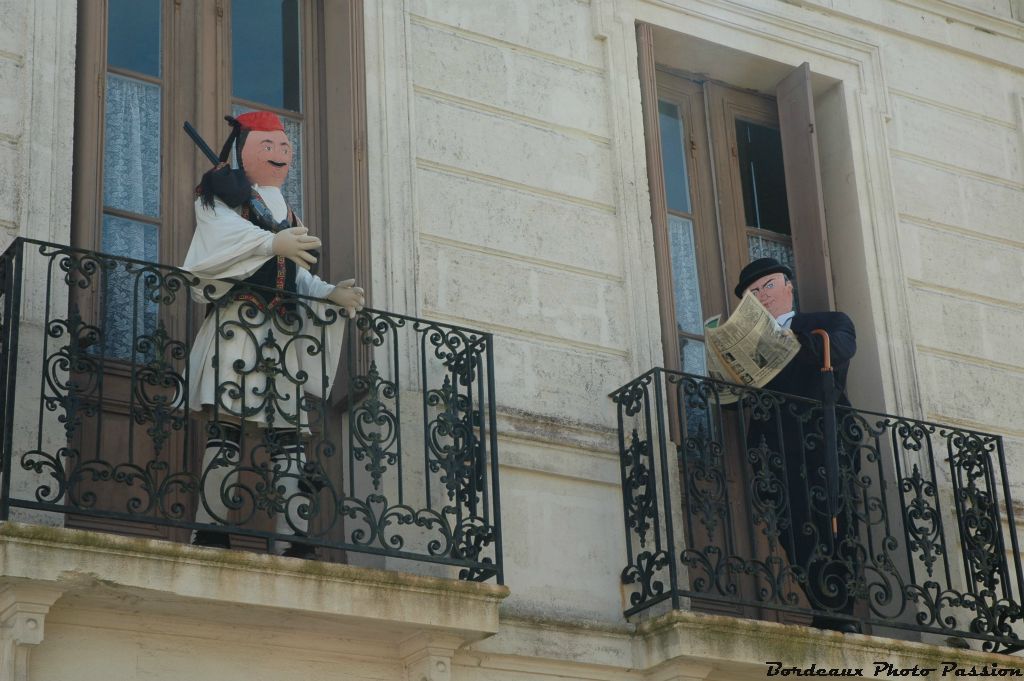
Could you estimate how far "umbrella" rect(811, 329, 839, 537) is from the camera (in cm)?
834

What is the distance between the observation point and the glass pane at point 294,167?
8555 millimetres

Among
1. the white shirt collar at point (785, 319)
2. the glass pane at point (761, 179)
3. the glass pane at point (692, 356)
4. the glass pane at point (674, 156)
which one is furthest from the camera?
the glass pane at point (761, 179)

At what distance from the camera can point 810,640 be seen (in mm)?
7875

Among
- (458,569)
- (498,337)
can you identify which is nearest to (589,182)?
(498,337)

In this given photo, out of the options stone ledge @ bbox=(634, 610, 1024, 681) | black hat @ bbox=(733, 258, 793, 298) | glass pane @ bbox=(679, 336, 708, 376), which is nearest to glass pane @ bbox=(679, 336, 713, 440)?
glass pane @ bbox=(679, 336, 708, 376)

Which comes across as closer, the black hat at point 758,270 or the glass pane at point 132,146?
the glass pane at point 132,146

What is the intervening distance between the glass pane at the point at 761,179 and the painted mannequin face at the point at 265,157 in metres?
2.96

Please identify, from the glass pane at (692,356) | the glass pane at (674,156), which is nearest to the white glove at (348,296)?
the glass pane at (692,356)

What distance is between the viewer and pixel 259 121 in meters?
7.83

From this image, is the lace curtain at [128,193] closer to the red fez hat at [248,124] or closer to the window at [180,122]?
the window at [180,122]

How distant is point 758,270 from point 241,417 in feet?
9.66

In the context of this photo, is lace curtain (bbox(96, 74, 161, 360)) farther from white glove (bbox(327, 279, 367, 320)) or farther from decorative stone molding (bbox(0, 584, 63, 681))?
decorative stone molding (bbox(0, 584, 63, 681))

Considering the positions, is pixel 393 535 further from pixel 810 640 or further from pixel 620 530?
pixel 810 640

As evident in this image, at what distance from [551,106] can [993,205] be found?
272cm
